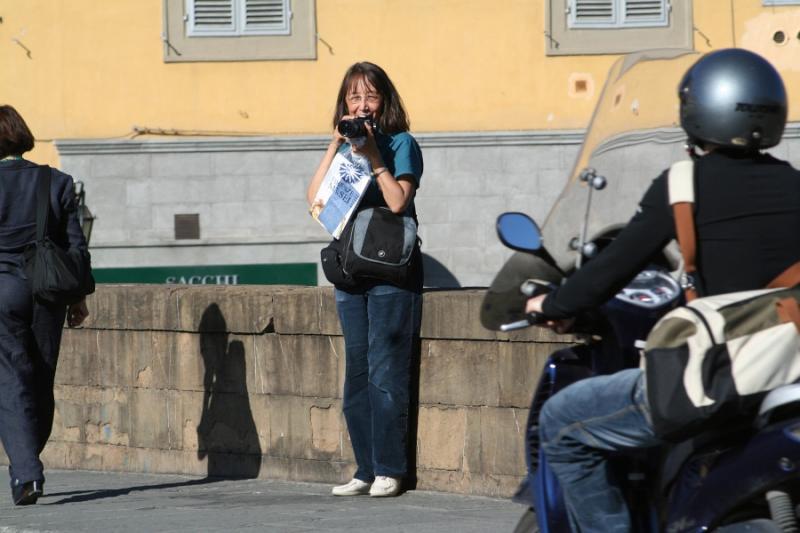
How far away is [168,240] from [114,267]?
70cm

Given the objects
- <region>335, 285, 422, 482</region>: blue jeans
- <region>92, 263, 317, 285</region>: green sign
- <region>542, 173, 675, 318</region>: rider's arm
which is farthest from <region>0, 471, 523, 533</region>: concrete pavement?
<region>92, 263, 317, 285</region>: green sign

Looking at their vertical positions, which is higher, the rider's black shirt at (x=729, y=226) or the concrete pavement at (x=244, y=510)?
the rider's black shirt at (x=729, y=226)

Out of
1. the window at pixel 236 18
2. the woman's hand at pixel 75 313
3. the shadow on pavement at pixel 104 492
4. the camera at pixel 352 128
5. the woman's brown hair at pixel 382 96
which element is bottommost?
the shadow on pavement at pixel 104 492

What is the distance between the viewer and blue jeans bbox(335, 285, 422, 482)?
6871 mm

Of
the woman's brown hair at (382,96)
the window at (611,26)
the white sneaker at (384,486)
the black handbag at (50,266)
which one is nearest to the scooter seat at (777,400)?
the woman's brown hair at (382,96)

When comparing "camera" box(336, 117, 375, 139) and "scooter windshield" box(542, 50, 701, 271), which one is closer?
"scooter windshield" box(542, 50, 701, 271)

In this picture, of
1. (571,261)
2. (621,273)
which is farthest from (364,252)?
(621,273)

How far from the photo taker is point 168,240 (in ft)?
62.8

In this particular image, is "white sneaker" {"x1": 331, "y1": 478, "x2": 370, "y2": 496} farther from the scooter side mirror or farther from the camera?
the scooter side mirror

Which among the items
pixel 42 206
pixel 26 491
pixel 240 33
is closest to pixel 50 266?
pixel 42 206

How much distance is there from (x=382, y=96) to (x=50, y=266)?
1664 millimetres

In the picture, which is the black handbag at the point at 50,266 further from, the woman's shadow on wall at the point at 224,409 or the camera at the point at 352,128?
the camera at the point at 352,128

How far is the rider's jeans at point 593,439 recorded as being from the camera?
3.57 meters

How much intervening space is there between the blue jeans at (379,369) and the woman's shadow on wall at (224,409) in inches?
46.3
